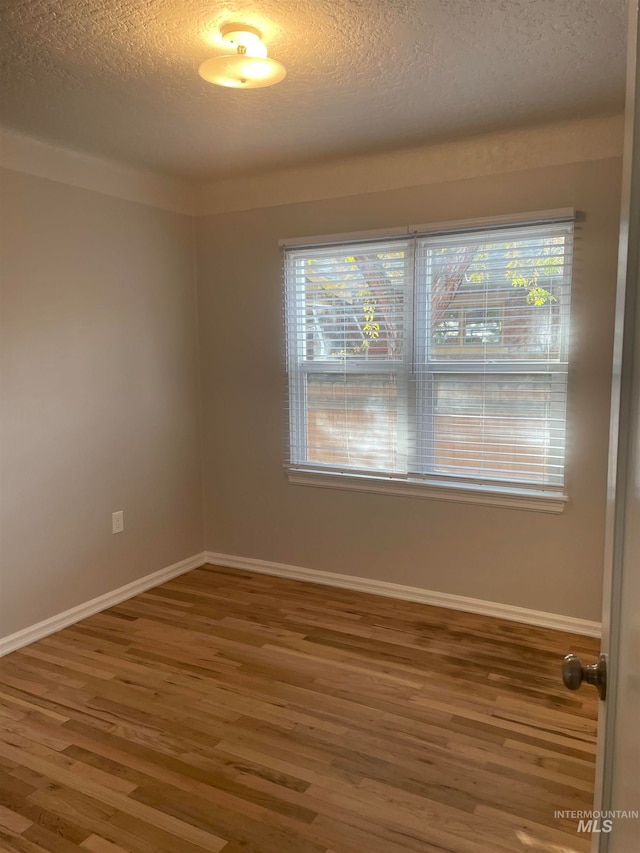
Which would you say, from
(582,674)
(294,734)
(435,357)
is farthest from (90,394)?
(582,674)

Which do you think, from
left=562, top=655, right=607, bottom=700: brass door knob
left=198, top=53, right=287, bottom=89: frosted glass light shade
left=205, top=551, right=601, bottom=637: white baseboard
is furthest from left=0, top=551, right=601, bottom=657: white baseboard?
left=198, top=53, right=287, bottom=89: frosted glass light shade

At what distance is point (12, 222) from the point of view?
2900 mm

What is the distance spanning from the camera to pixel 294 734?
2311 millimetres

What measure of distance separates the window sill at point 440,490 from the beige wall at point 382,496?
4 centimetres

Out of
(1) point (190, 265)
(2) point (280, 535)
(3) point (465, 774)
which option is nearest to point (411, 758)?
(3) point (465, 774)

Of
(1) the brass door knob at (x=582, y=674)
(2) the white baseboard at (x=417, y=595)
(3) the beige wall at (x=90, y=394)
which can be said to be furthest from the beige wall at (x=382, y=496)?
(1) the brass door knob at (x=582, y=674)

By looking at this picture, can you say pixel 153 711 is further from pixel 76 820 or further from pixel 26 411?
pixel 26 411

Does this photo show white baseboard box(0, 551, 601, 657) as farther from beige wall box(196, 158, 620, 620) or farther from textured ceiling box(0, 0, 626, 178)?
textured ceiling box(0, 0, 626, 178)

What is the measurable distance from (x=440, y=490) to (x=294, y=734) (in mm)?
1535

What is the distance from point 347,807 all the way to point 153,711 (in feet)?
3.01

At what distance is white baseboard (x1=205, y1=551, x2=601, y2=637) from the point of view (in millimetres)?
3152

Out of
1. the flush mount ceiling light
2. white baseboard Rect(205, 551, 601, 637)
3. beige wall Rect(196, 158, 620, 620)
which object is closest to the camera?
the flush mount ceiling light

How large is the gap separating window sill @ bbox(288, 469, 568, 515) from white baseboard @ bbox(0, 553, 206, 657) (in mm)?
943

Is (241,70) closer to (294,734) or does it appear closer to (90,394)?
(90,394)
